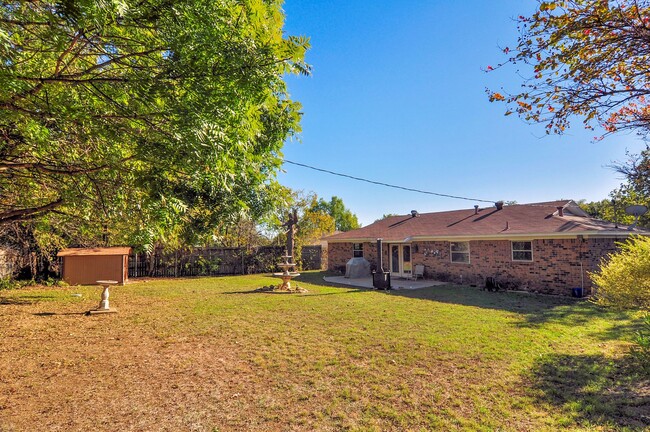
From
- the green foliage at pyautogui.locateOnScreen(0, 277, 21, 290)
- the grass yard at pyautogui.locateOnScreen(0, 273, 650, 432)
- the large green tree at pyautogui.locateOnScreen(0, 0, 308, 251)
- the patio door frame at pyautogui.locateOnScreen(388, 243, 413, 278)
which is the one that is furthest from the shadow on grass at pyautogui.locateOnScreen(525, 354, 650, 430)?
the green foliage at pyautogui.locateOnScreen(0, 277, 21, 290)

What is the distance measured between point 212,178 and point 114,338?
17.2ft

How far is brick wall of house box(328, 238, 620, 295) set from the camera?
1193 cm

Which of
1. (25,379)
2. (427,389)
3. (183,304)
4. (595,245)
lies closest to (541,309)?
(595,245)

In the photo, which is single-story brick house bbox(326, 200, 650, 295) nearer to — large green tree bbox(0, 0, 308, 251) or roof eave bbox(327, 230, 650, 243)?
roof eave bbox(327, 230, 650, 243)

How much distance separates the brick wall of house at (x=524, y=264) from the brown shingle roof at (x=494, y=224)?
54 centimetres

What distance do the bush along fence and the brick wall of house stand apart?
10.2 meters

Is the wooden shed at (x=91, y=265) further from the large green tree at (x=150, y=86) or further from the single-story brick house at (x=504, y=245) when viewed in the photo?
the single-story brick house at (x=504, y=245)

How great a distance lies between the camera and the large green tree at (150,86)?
10.8ft

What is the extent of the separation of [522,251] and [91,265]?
773 inches

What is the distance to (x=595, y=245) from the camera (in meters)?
11.9

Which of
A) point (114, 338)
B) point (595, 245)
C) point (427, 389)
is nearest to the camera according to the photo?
point (427, 389)

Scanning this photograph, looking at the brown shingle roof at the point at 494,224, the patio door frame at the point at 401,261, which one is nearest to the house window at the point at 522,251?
the brown shingle roof at the point at 494,224

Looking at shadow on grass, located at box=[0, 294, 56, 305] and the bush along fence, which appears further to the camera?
the bush along fence

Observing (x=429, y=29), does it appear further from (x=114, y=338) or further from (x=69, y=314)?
(x=69, y=314)
